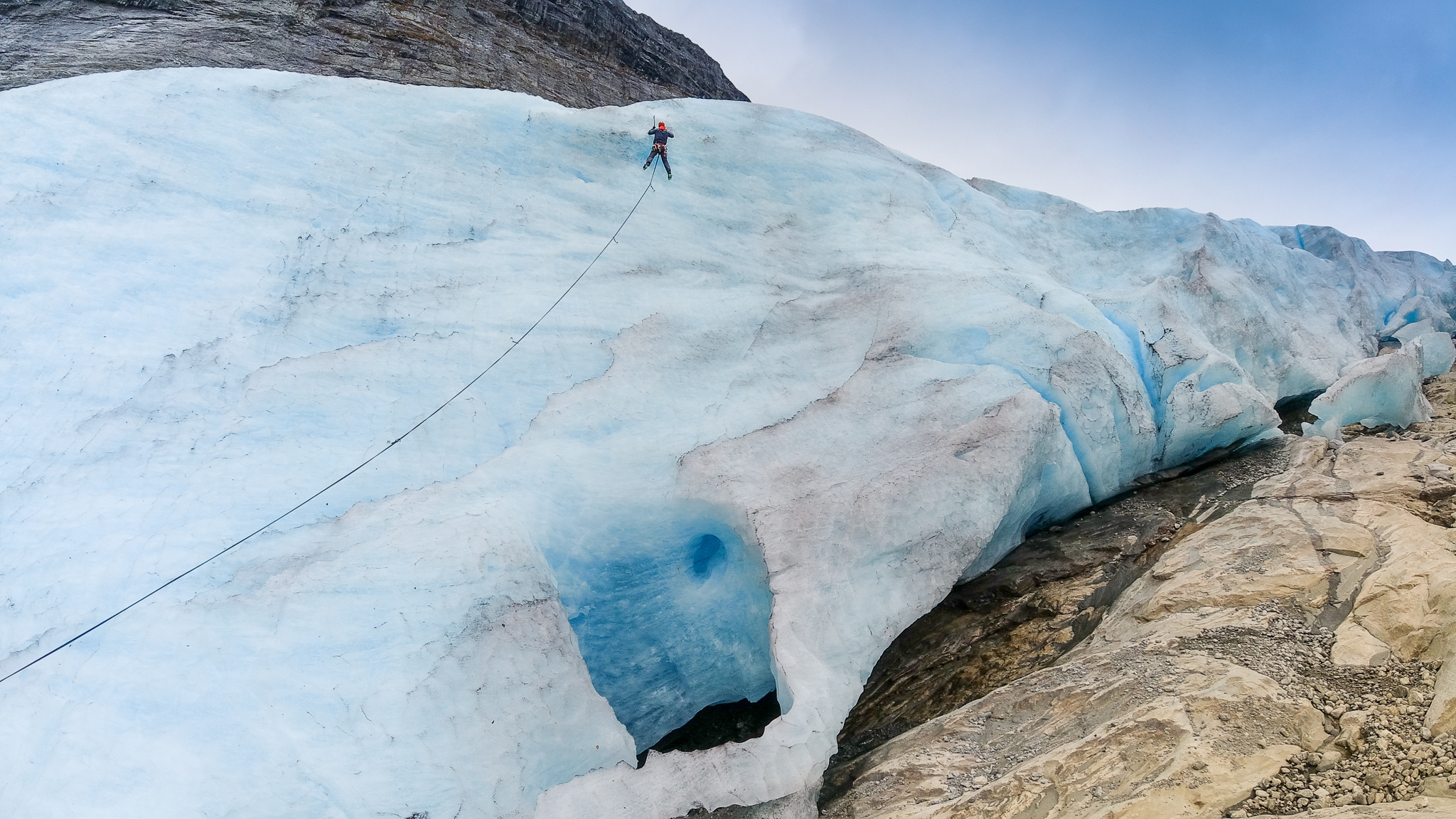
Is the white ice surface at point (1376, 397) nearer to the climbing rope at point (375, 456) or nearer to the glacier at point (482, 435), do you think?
the glacier at point (482, 435)

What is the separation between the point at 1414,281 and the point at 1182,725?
14582 mm

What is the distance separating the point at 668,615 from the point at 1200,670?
8.89 ft

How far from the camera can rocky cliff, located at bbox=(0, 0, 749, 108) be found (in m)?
7.06

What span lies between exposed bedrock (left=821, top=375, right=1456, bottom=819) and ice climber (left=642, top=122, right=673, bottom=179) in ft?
14.6

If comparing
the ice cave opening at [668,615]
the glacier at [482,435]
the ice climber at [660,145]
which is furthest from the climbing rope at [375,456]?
the ice cave opening at [668,615]

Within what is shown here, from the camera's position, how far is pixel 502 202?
5668mm

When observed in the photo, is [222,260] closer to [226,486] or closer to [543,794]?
[226,486]

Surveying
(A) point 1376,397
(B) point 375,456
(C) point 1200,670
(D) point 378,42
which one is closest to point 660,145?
(B) point 375,456

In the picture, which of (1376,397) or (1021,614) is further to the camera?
(1376,397)

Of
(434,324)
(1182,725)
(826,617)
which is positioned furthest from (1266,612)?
(434,324)

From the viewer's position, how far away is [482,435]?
4195 mm

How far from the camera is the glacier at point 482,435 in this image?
3.08 m

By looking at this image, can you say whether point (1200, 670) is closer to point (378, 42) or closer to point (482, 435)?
point (482, 435)

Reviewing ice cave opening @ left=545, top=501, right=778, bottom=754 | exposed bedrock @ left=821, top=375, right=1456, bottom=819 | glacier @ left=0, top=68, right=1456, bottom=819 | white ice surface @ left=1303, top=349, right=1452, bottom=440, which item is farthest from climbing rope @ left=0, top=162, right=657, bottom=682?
white ice surface @ left=1303, top=349, right=1452, bottom=440
